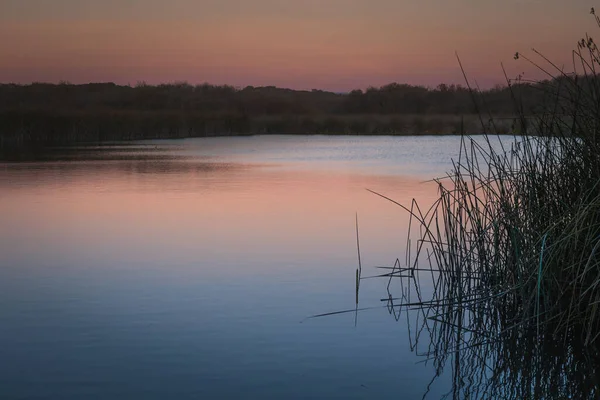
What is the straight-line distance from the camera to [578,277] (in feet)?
11.8

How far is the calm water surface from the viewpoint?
3.50m

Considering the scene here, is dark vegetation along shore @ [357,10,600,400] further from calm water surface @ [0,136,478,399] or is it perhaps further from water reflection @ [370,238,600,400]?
calm water surface @ [0,136,478,399]

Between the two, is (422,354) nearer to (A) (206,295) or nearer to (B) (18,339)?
(A) (206,295)

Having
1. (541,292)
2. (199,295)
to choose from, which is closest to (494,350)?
(541,292)

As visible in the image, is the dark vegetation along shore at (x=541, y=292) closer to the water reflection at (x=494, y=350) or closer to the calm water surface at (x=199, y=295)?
the water reflection at (x=494, y=350)

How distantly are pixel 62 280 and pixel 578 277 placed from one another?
132 inches

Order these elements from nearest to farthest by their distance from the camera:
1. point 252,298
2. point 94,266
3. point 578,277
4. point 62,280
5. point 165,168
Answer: point 578,277 < point 252,298 < point 62,280 < point 94,266 < point 165,168

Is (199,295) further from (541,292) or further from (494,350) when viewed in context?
(541,292)

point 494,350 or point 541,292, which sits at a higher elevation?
point 541,292

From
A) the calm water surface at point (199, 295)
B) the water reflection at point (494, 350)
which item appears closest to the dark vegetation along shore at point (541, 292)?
the water reflection at point (494, 350)

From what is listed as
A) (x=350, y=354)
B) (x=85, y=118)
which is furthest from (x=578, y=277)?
(x=85, y=118)

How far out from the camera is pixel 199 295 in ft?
Answer: 16.3

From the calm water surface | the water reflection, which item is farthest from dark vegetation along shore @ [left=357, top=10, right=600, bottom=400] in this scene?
the calm water surface

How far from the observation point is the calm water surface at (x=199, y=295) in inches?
138
